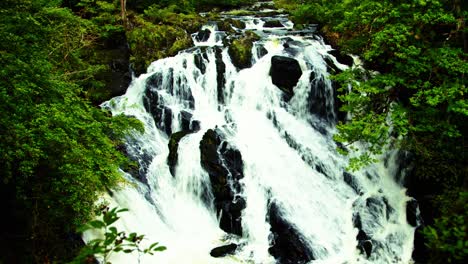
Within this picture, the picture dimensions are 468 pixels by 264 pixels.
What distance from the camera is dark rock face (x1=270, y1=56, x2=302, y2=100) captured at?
502 inches

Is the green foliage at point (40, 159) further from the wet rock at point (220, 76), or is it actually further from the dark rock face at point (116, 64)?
the wet rock at point (220, 76)

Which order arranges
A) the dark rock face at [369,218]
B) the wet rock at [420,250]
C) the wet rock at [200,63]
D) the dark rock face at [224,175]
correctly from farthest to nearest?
1. the wet rock at [200,63]
2. the dark rock face at [224,175]
3. the dark rock face at [369,218]
4. the wet rock at [420,250]

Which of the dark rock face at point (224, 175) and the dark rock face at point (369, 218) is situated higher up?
the dark rock face at point (224, 175)

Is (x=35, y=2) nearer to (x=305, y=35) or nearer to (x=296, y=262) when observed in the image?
(x=296, y=262)

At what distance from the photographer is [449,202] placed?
7.68m

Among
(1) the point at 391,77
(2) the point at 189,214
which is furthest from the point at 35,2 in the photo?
(1) the point at 391,77

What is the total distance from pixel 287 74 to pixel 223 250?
274 inches

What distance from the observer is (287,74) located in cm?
1277

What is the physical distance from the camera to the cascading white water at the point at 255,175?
8.94 m

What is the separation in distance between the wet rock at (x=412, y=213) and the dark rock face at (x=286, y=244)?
3315mm

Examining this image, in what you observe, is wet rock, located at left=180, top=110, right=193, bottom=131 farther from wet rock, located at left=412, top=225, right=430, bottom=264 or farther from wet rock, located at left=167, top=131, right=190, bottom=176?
wet rock, located at left=412, top=225, right=430, bottom=264

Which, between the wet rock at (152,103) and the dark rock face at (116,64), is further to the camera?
the dark rock face at (116,64)

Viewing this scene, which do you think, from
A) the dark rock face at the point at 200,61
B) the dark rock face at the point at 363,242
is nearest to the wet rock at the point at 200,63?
the dark rock face at the point at 200,61

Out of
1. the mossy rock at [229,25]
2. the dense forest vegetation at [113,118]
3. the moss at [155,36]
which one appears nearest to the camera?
the dense forest vegetation at [113,118]
